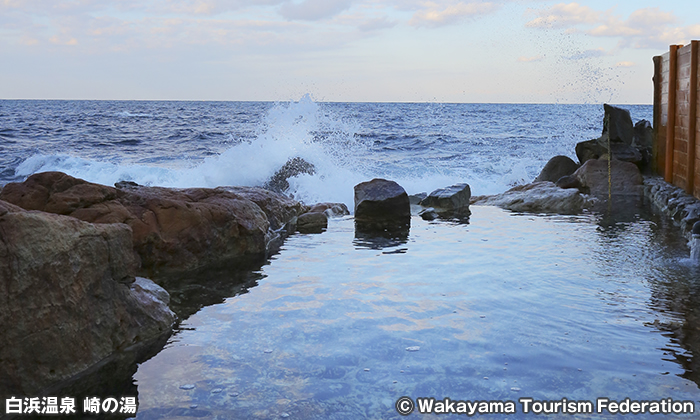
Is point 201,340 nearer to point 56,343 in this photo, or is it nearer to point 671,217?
point 56,343

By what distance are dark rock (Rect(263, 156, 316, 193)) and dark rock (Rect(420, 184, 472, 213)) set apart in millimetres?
4430

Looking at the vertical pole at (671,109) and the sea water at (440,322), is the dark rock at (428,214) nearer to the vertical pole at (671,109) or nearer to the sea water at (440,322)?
the sea water at (440,322)

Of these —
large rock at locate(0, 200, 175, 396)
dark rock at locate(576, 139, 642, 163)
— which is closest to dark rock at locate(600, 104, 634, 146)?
dark rock at locate(576, 139, 642, 163)

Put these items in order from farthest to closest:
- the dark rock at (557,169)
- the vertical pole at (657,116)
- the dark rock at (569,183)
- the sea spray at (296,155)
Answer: the sea spray at (296,155) → the dark rock at (557,169) → the dark rock at (569,183) → the vertical pole at (657,116)

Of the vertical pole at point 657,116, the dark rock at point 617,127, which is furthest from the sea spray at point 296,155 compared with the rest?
the vertical pole at point 657,116

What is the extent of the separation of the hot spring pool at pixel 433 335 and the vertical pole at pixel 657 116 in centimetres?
635

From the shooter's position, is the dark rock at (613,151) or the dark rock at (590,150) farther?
the dark rock at (590,150)

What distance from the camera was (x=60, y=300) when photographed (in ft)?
12.5

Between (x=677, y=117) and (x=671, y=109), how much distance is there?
1.28ft

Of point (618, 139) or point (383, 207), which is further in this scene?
point (618, 139)

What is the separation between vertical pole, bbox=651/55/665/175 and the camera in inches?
498

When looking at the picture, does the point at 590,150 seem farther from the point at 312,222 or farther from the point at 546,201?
the point at 312,222

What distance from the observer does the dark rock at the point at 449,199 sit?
11.0m

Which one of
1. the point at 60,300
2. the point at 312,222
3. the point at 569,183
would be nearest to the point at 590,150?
the point at 569,183
